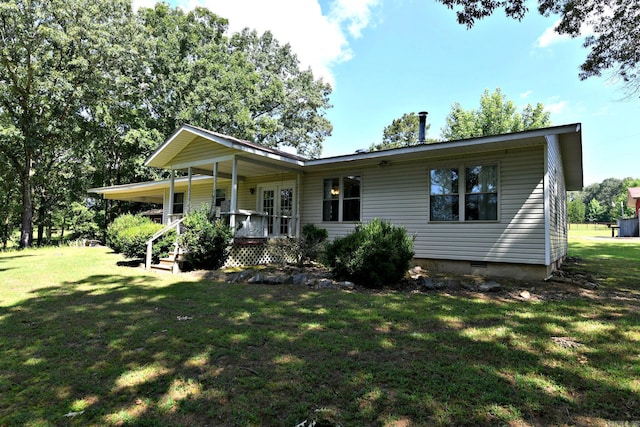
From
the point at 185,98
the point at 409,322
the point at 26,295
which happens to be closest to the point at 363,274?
the point at 409,322

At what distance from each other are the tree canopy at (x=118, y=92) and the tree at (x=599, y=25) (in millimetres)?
18116

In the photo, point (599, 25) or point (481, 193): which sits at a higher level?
point (599, 25)

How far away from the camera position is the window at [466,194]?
8.00 meters

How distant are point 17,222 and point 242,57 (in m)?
21.5

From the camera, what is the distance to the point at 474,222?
8.12m

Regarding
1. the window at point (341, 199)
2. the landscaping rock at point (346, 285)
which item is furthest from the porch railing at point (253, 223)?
the landscaping rock at point (346, 285)

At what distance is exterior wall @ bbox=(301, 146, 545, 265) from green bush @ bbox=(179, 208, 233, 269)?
348 cm

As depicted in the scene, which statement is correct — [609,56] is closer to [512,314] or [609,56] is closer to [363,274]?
[512,314]

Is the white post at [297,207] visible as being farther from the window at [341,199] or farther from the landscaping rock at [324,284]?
the landscaping rock at [324,284]

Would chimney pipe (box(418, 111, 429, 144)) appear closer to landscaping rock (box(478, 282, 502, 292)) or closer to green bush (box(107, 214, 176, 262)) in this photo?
landscaping rock (box(478, 282, 502, 292))

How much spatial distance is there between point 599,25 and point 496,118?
85.3 feet

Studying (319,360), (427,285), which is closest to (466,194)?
(427,285)

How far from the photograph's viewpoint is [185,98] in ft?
70.5

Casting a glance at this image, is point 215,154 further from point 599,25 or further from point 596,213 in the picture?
point 596,213
